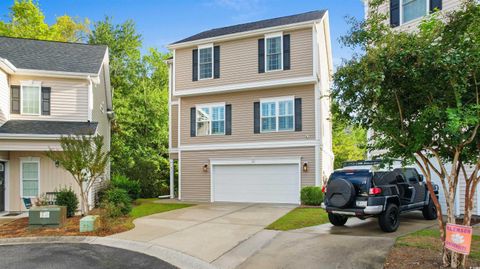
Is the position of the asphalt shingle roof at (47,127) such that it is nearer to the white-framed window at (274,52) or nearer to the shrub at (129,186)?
the shrub at (129,186)

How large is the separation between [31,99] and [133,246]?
11.1 m

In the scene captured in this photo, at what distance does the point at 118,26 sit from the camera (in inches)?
1364

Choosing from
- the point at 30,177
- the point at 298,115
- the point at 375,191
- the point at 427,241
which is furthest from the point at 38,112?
the point at 427,241

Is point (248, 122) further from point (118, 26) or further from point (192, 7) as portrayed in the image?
point (118, 26)

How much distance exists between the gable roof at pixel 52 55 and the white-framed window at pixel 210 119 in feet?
19.0

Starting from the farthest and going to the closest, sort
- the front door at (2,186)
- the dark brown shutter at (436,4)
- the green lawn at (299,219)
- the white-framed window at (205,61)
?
the white-framed window at (205,61) < the front door at (2,186) < the dark brown shutter at (436,4) < the green lawn at (299,219)

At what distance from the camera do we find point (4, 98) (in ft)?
53.2

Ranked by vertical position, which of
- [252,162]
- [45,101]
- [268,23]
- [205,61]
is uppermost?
[268,23]

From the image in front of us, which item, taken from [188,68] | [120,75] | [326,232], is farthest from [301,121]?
[120,75]

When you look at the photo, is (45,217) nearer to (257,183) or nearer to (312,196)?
(257,183)

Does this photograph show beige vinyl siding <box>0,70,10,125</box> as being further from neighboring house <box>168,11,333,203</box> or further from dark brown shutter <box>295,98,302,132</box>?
dark brown shutter <box>295,98,302,132</box>

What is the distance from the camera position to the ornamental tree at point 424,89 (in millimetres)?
6203

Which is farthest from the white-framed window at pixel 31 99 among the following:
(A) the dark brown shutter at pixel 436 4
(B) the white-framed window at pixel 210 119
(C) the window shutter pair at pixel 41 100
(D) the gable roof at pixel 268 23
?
(A) the dark brown shutter at pixel 436 4

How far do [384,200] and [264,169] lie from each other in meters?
9.35
